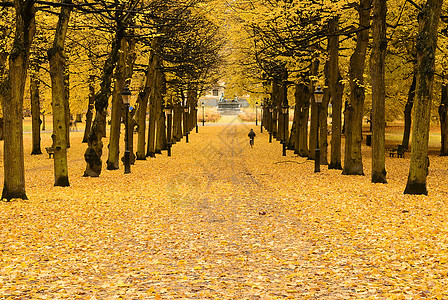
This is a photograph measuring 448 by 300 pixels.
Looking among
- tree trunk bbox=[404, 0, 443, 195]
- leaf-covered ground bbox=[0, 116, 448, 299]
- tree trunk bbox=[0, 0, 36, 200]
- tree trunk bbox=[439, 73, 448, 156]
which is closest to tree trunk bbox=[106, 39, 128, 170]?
leaf-covered ground bbox=[0, 116, 448, 299]

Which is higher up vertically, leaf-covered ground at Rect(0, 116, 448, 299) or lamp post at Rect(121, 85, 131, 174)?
lamp post at Rect(121, 85, 131, 174)

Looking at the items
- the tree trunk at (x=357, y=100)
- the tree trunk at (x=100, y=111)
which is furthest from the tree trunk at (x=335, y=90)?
the tree trunk at (x=100, y=111)

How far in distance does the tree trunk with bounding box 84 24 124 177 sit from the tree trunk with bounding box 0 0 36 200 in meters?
6.69

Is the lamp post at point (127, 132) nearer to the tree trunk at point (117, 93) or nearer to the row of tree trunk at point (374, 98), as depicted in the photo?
the tree trunk at point (117, 93)

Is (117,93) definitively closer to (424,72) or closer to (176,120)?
(424,72)

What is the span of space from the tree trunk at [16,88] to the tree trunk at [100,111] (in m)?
6.69

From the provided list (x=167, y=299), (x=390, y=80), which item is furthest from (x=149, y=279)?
(x=390, y=80)

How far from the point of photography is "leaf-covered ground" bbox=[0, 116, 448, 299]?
7.96m

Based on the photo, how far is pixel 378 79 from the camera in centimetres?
1892

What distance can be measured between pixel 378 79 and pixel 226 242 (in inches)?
409

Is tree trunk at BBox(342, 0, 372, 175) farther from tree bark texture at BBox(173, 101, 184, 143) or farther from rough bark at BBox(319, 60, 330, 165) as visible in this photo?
tree bark texture at BBox(173, 101, 184, 143)

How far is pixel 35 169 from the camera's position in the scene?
93.4 ft

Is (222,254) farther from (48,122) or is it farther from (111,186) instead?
(48,122)

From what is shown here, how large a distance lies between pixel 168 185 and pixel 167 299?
13.1m
